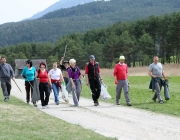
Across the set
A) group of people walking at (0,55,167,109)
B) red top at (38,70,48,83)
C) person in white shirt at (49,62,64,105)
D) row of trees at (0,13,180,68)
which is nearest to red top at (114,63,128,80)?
group of people walking at (0,55,167,109)

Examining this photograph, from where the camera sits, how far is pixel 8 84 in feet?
59.5

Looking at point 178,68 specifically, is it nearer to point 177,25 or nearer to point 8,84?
point 177,25

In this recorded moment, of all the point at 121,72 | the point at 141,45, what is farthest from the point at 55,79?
the point at 141,45

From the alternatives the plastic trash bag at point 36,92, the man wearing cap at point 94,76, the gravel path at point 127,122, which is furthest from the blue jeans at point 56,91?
the gravel path at point 127,122

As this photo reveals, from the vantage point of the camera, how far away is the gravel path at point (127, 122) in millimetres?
9387

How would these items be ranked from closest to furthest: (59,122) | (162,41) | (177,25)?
(59,122), (177,25), (162,41)

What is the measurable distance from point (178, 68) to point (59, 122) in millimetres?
46393

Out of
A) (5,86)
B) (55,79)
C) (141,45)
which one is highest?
(55,79)

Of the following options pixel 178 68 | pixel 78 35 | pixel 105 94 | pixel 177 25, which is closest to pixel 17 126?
pixel 105 94

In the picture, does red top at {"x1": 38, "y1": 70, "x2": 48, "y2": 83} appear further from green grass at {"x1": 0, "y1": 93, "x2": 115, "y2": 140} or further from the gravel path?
green grass at {"x1": 0, "y1": 93, "x2": 115, "y2": 140}

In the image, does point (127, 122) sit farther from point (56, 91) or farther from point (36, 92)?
point (56, 91)

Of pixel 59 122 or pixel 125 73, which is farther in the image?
pixel 125 73

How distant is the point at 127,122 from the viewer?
11.4 meters

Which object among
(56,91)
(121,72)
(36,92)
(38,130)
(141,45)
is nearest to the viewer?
(38,130)
